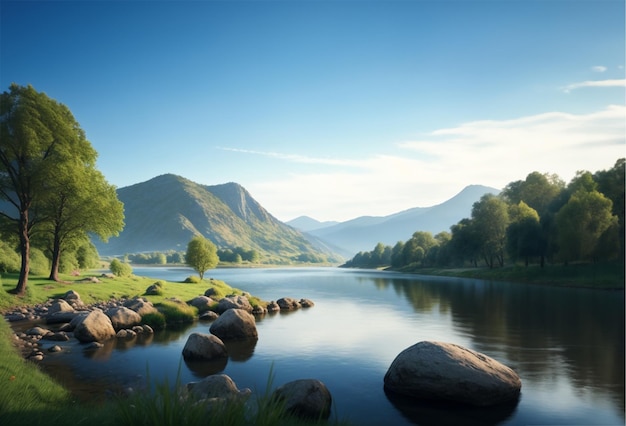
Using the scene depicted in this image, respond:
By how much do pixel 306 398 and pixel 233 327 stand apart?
678 inches

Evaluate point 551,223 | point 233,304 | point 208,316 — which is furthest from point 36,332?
point 551,223

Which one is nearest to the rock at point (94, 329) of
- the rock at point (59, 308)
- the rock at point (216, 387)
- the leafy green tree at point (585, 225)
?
the rock at point (59, 308)

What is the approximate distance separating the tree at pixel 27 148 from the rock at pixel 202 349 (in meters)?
24.3

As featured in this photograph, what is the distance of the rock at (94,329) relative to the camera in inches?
1066

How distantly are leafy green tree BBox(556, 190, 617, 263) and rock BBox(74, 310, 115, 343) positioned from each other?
82.3 m

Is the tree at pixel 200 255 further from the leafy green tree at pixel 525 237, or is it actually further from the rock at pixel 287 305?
the leafy green tree at pixel 525 237

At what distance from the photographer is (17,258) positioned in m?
50.7

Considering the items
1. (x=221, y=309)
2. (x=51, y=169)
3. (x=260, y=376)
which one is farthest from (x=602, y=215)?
(x=51, y=169)

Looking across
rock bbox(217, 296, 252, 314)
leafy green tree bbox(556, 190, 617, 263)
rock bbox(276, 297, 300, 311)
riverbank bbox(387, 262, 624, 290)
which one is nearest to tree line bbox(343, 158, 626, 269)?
leafy green tree bbox(556, 190, 617, 263)

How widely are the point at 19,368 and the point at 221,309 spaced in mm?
28868

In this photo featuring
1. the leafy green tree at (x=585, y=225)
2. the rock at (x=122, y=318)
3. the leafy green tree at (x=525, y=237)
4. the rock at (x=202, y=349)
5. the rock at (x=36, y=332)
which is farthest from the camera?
the leafy green tree at (x=525, y=237)

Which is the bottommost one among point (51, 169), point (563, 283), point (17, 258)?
point (563, 283)

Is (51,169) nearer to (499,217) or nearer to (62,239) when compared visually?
(62,239)

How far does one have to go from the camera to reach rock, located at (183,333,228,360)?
939 inches
